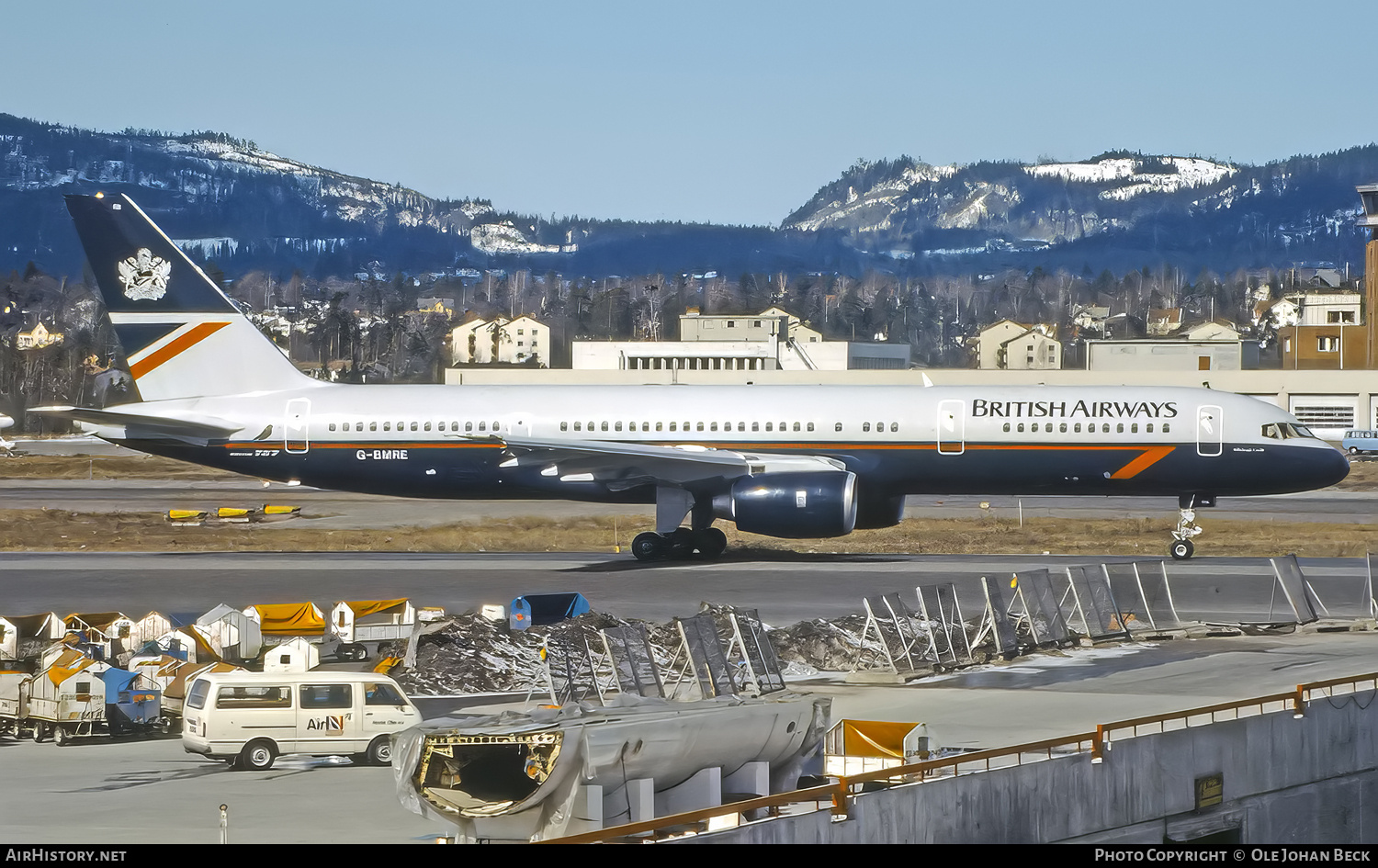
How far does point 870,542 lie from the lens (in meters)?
48.2

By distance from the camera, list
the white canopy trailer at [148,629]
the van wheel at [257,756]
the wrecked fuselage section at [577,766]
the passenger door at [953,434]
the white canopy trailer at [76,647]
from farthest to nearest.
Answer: the passenger door at [953,434] < the white canopy trailer at [148,629] < the white canopy trailer at [76,647] < the van wheel at [257,756] < the wrecked fuselage section at [577,766]

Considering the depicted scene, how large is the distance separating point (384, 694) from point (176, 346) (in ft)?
87.7

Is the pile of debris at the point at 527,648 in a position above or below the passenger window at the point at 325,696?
below

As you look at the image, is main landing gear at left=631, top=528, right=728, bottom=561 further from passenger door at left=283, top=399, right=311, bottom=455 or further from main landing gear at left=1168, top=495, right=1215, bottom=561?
main landing gear at left=1168, top=495, right=1215, bottom=561

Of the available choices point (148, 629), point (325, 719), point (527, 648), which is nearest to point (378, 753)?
point (325, 719)

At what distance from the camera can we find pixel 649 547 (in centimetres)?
4162

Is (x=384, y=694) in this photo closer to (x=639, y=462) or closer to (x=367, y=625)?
(x=367, y=625)

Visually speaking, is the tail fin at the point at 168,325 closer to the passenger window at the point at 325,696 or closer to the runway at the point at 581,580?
the runway at the point at 581,580

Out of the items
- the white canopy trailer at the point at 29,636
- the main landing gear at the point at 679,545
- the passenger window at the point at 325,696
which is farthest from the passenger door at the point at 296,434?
the passenger window at the point at 325,696

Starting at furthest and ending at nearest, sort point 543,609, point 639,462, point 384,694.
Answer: point 639,462 → point 543,609 → point 384,694

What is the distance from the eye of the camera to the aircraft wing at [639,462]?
129ft

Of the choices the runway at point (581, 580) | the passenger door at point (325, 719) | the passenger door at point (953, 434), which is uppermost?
the passenger door at point (953, 434)

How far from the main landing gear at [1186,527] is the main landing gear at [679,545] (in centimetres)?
1191

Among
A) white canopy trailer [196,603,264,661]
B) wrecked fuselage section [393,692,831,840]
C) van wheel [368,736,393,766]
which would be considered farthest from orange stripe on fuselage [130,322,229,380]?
wrecked fuselage section [393,692,831,840]
